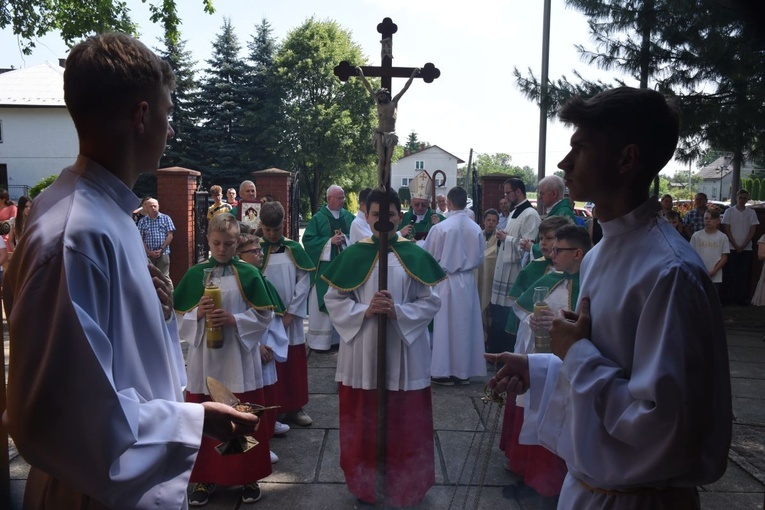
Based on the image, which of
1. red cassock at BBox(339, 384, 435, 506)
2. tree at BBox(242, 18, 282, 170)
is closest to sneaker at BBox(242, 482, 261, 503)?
red cassock at BBox(339, 384, 435, 506)

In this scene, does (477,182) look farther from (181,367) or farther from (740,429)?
(181,367)

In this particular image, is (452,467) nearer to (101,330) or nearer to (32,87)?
(101,330)

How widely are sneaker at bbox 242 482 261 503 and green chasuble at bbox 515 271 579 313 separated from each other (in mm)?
2179

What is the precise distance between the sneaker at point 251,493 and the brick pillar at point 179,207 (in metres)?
8.06

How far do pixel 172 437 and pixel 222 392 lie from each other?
19.2 inches

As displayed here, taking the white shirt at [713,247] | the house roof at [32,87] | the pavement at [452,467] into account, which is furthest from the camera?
the house roof at [32,87]

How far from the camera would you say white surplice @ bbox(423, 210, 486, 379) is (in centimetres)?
721

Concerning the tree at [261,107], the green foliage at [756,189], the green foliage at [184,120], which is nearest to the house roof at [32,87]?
the green foliage at [184,120]

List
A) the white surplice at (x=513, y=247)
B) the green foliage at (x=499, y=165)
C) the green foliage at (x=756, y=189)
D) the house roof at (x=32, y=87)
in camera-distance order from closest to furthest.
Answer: the white surplice at (x=513, y=247) < the house roof at (x=32, y=87) < the green foliage at (x=756, y=189) < the green foliage at (x=499, y=165)

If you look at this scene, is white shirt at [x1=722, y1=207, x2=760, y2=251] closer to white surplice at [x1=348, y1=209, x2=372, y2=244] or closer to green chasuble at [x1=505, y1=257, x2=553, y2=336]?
white surplice at [x1=348, y1=209, x2=372, y2=244]

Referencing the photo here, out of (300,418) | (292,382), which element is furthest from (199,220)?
(300,418)

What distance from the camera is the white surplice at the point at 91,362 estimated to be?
1.35 metres

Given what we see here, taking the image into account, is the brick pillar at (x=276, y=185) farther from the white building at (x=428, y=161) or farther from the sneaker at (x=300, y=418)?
the white building at (x=428, y=161)

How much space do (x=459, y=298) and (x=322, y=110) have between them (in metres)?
25.2
